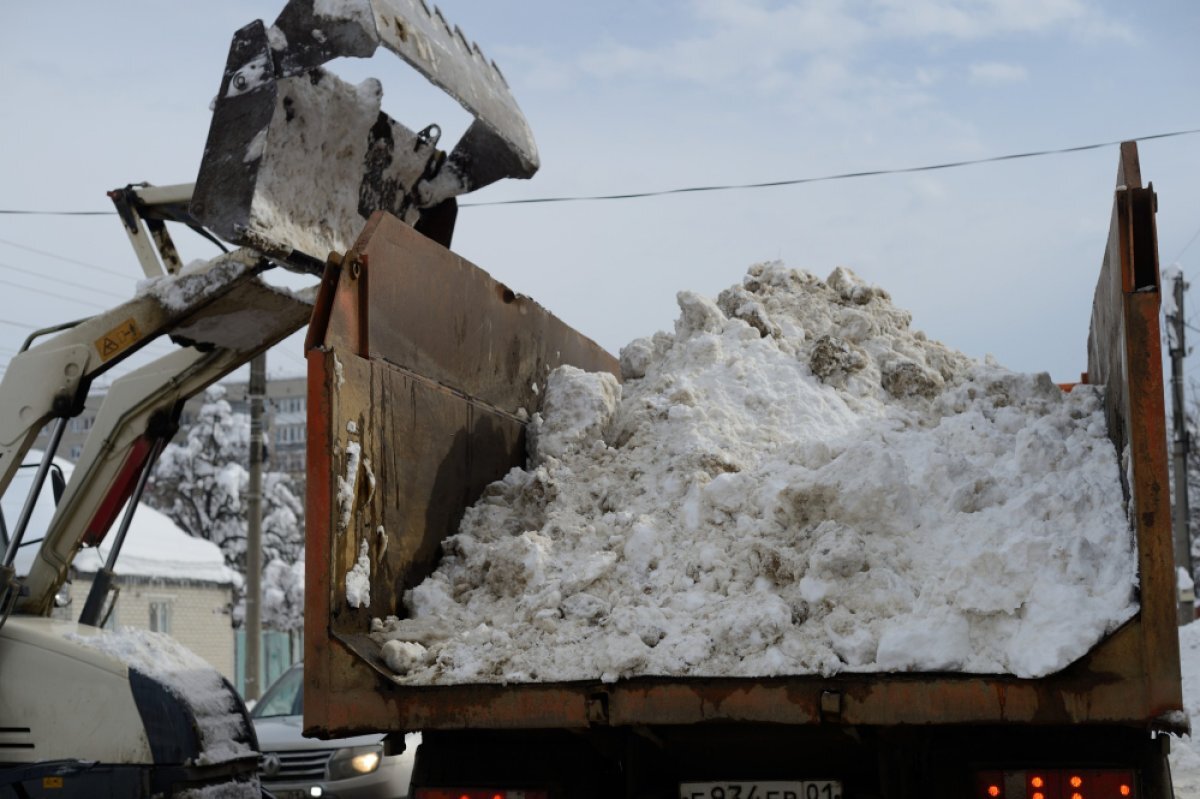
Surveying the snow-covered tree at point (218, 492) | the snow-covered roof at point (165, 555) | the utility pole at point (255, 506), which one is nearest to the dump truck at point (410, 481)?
the utility pole at point (255, 506)

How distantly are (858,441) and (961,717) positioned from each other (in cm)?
139

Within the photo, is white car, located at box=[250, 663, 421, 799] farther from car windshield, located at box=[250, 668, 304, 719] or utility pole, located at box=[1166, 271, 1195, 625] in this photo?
utility pole, located at box=[1166, 271, 1195, 625]

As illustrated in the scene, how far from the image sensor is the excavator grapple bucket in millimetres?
5277

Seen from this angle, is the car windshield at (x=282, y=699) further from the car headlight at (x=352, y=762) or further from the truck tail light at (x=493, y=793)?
the truck tail light at (x=493, y=793)

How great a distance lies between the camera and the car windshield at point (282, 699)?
953 centimetres

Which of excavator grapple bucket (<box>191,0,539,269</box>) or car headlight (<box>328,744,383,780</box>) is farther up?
excavator grapple bucket (<box>191,0,539,269</box>)

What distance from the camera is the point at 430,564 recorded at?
4.59 metres

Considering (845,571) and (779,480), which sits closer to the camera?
(845,571)

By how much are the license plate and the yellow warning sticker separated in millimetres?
3574

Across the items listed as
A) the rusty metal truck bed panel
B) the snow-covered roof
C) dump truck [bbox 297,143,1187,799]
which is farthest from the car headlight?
the snow-covered roof

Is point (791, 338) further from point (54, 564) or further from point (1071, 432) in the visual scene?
point (54, 564)

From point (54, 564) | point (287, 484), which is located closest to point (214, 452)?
point (287, 484)

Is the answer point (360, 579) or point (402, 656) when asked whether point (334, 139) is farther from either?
point (402, 656)

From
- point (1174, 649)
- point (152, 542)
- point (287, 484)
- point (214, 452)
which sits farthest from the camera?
point (287, 484)
